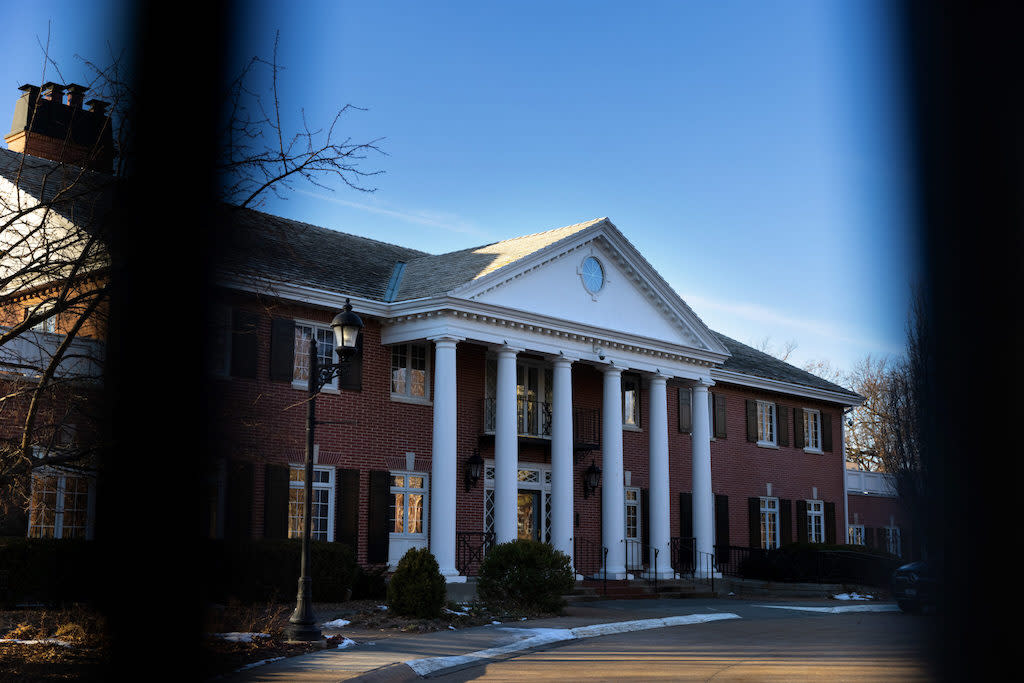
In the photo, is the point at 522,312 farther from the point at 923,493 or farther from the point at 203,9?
the point at 923,493

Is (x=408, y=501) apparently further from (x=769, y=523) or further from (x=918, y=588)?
(x=918, y=588)

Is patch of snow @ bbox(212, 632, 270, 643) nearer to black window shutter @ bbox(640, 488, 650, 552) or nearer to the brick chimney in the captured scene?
the brick chimney

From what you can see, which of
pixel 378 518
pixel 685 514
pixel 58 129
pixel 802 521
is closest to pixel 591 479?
pixel 685 514

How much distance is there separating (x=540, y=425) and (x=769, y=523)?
9.65 m

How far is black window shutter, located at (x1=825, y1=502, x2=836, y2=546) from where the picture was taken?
99.6ft

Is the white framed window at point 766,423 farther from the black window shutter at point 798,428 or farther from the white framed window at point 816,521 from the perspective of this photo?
the white framed window at point 816,521

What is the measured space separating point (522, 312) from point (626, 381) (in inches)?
232

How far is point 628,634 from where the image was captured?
14820mm

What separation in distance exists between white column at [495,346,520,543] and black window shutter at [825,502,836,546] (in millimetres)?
14317

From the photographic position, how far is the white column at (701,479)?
2420cm

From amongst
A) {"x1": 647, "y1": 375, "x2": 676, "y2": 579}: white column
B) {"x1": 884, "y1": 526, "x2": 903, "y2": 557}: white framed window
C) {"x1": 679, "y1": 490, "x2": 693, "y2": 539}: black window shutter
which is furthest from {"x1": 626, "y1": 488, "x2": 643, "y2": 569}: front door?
{"x1": 884, "y1": 526, "x2": 903, "y2": 557}: white framed window

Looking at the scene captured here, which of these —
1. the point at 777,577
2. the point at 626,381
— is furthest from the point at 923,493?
the point at 777,577

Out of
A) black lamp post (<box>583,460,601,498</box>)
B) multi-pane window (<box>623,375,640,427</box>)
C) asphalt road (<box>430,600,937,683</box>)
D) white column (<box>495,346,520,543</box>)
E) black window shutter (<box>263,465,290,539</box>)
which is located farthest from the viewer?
multi-pane window (<box>623,375,640,427</box>)

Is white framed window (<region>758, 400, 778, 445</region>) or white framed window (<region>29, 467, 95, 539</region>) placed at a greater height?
white framed window (<region>758, 400, 778, 445</region>)
